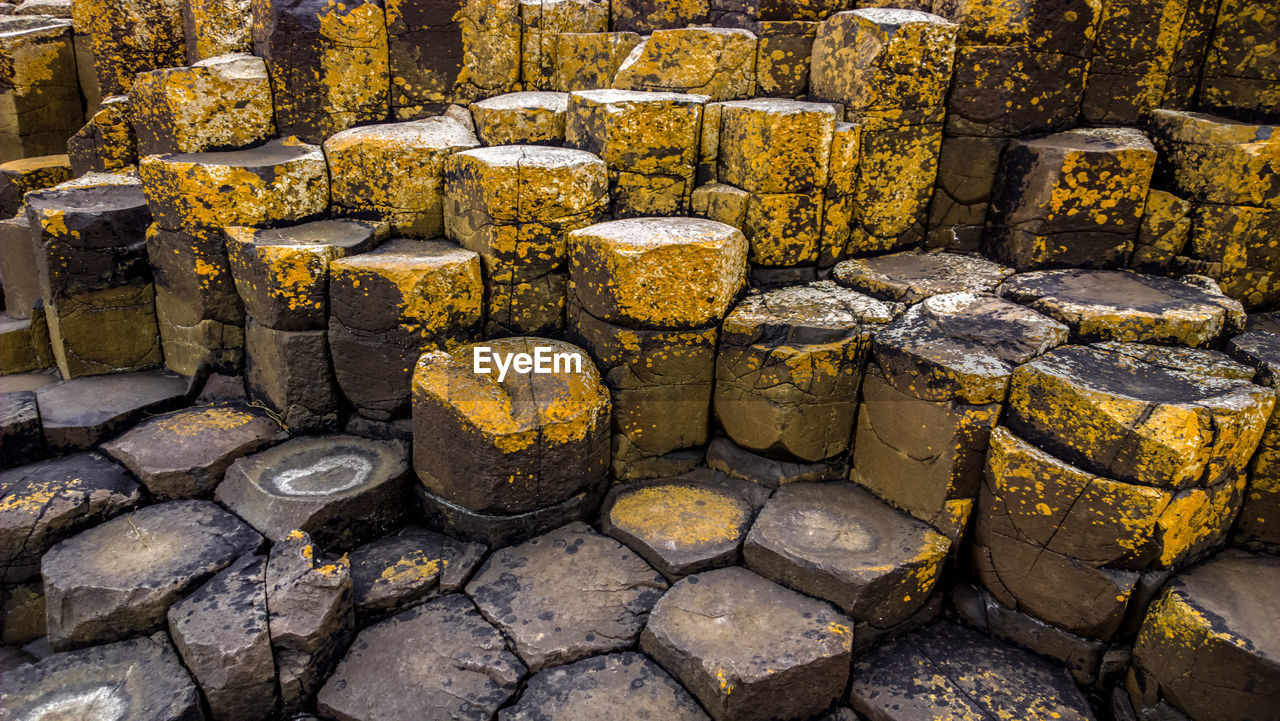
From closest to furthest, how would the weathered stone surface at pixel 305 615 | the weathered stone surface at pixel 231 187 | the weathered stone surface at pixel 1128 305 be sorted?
the weathered stone surface at pixel 305 615 < the weathered stone surface at pixel 1128 305 < the weathered stone surface at pixel 231 187

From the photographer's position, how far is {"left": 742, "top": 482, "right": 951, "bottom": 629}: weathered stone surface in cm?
329

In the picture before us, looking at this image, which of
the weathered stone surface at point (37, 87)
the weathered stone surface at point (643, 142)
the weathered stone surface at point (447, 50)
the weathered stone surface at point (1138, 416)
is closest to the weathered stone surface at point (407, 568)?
the weathered stone surface at point (643, 142)

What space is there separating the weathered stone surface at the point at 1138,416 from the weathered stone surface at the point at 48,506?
167 inches

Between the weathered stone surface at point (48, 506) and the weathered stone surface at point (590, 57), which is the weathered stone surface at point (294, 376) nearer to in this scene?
the weathered stone surface at point (48, 506)

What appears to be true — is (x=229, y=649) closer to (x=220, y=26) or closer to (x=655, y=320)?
(x=655, y=320)

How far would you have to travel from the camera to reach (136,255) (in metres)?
4.40

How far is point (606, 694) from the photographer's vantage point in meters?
3.09

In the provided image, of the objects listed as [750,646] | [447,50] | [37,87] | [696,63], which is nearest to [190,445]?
[447,50]

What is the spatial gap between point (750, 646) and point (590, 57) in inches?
145

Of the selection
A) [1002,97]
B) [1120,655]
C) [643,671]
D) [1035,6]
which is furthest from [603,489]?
[1035,6]

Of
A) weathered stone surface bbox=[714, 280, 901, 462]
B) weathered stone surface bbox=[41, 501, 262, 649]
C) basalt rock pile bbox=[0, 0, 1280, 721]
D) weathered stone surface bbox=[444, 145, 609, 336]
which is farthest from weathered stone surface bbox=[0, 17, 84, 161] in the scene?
weathered stone surface bbox=[714, 280, 901, 462]

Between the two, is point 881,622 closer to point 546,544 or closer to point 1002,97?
point 546,544

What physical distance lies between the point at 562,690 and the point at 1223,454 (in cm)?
285

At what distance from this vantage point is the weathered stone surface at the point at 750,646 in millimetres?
2979
